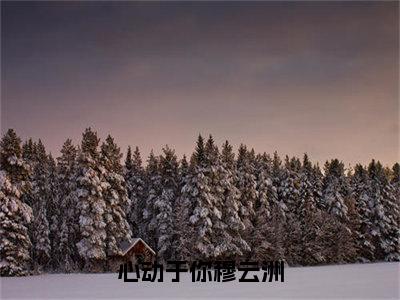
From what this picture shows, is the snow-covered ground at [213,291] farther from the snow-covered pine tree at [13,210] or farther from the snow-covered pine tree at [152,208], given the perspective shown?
the snow-covered pine tree at [152,208]

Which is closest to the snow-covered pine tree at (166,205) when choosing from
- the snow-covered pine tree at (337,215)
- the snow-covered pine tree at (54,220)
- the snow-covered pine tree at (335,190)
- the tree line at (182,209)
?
the tree line at (182,209)

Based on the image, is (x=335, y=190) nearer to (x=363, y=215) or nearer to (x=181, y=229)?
(x=363, y=215)

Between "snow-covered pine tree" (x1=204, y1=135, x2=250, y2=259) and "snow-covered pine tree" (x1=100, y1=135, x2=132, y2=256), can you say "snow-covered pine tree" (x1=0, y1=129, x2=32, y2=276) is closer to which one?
"snow-covered pine tree" (x1=100, y1=135, x2=132, y2=256)

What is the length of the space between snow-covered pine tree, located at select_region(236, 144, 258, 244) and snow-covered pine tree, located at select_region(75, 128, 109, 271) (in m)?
17.6

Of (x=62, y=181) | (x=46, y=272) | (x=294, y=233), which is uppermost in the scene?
(x=62, y=181)

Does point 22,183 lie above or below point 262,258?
above

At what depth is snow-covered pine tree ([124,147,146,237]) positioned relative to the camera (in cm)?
6881

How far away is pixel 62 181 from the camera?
6350cm

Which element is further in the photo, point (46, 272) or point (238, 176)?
point (238, 176)

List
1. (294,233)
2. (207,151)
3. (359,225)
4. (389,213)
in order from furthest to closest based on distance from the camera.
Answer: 1. (389,213)
2. (359,225)
3. (294,233)
4. (207,151)

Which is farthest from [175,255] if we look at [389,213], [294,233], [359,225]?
[389,213]

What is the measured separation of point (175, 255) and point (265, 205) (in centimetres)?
1478

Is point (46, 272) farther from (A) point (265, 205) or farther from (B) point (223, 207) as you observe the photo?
(A) point (265, 205)

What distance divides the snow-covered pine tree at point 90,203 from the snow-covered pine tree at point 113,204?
0.58m
